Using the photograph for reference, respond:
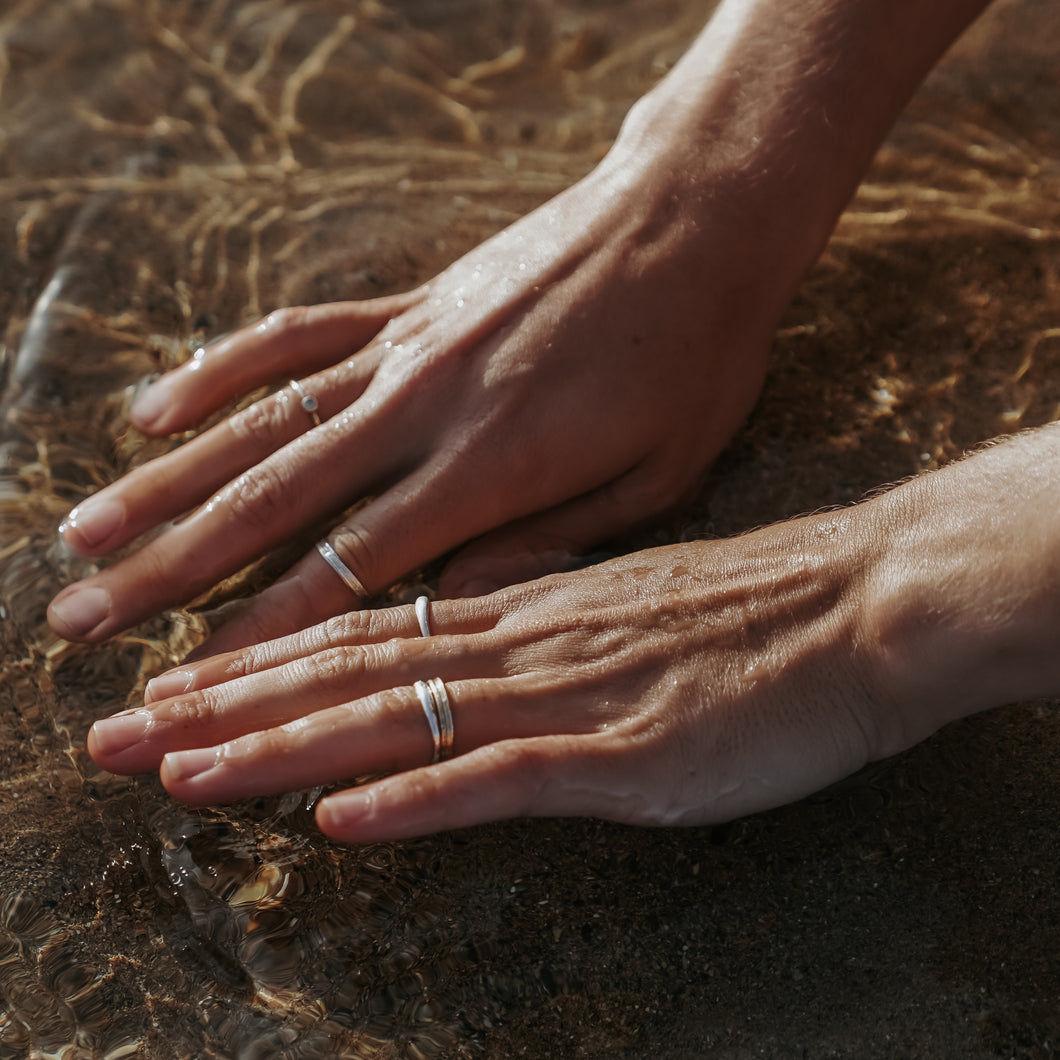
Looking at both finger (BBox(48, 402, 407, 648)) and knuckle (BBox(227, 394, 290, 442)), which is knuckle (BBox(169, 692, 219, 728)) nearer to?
finger (BBox(48, 402, 407, 648))

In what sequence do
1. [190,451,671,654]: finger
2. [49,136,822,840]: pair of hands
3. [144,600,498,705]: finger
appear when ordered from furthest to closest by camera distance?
[190,451,671,654]: finger → [144,600,498,705]: finger → [49,136,822,840]: pair of hands

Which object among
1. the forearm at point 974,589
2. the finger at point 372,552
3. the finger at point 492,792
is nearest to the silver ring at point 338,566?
the finger at point 372,552

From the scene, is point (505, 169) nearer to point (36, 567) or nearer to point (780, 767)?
point (36, 567)

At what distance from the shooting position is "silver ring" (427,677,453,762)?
1.54 metres

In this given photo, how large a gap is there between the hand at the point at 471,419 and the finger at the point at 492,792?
17.6 inches

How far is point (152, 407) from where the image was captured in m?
2.09

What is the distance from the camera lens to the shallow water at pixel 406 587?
155 cm

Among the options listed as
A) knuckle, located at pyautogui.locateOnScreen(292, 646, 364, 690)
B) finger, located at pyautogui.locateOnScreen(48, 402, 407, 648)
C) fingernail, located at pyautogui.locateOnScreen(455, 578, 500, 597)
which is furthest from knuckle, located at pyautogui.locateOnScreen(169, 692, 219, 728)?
fingernail, located at pyautogui.locateOnScreen(455, 578, 500, 597)

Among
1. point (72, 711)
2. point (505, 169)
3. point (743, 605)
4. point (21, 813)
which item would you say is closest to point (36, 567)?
point (72, 711)

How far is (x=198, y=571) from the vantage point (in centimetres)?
185

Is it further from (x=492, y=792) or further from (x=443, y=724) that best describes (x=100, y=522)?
(x=492, y=792)

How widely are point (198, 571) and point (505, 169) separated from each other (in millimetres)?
1488

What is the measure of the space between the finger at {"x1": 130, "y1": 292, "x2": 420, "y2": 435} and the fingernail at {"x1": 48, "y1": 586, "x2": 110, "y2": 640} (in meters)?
0.41

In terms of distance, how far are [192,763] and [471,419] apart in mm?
784
